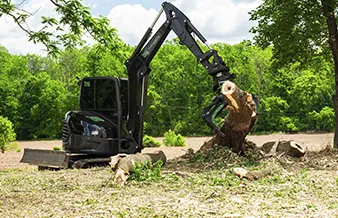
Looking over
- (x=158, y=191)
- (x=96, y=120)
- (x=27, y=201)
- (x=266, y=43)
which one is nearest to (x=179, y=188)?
(x=158, y=191)

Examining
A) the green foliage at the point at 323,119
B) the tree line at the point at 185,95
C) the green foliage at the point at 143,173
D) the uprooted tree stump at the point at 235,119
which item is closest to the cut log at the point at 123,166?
the green foliage at the point at 143,173

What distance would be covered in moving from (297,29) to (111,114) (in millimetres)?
6673

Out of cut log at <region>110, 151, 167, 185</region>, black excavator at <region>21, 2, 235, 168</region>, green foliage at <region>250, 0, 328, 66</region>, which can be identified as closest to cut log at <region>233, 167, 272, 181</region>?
cut log at <region>110, 151, 167, 185</region>

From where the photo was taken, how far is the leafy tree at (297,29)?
51.9 ft

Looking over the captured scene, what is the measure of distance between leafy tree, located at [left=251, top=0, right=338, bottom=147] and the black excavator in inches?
170

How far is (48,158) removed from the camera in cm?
1323

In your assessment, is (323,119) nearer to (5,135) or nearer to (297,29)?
(5,135)

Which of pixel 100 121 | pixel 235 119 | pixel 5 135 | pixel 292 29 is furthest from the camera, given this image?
pixel 5 135

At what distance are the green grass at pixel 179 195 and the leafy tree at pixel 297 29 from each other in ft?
20.3

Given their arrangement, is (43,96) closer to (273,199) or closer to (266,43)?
(266,43)

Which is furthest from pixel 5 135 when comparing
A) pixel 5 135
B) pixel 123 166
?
pixel 123 166

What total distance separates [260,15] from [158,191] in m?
10.7

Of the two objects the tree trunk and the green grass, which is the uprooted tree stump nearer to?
the green grass

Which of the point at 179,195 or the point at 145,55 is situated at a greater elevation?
the point at 145,55
